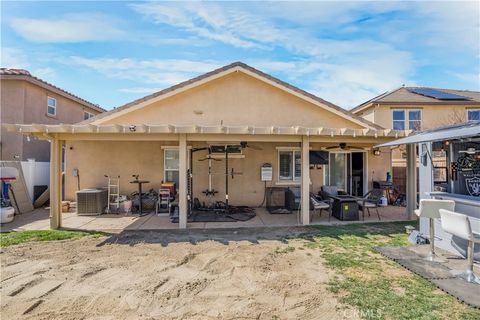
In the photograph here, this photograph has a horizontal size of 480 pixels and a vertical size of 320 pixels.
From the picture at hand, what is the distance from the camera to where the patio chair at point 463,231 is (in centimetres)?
389

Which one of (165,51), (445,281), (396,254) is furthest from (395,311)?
(165,51)

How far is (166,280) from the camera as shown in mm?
4266

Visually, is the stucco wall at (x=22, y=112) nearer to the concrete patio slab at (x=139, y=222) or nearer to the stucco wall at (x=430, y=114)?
the concrete patio slab at (x=139, y=222)

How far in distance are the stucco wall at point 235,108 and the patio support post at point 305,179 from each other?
3.10 m

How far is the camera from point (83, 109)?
53.2 feet

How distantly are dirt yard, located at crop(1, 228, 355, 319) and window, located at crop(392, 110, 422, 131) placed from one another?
Result: 12.7 meters

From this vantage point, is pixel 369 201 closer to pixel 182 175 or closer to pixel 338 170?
pixel 338 170

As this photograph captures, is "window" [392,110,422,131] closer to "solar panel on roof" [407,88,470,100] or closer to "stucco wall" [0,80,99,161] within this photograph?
"solar panel on roof" [407,88,470,100]

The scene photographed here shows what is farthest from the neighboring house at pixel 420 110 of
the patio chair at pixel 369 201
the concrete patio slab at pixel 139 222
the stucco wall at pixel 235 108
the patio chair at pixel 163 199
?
the patio chair at pixel 163 199

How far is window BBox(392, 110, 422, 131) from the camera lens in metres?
15.2

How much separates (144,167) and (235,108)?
4.39m

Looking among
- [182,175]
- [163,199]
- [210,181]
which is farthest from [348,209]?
[163,199]

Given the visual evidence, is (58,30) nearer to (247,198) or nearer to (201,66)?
(201,66)

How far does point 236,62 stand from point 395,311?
951 centimetres
